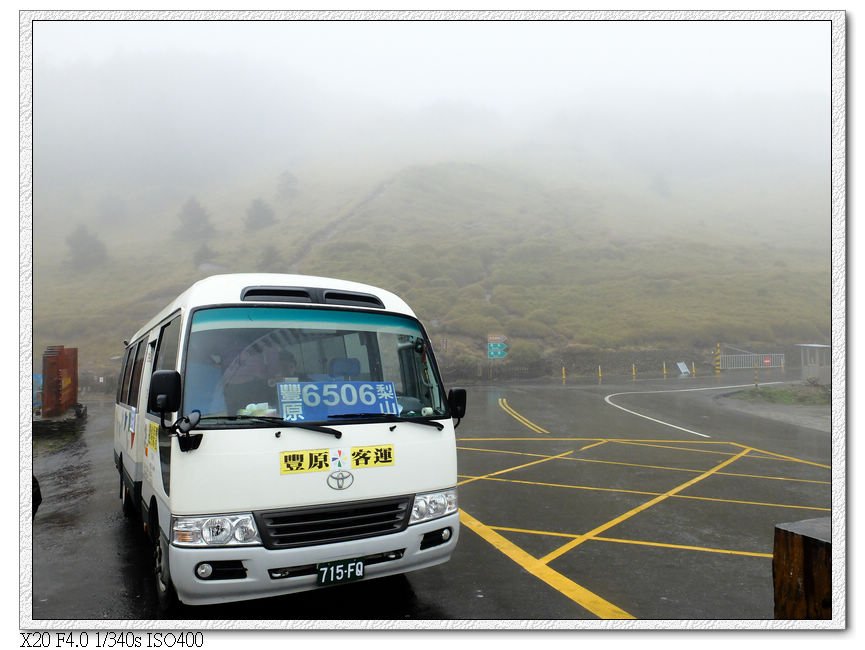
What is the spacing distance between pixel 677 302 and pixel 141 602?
6838cm

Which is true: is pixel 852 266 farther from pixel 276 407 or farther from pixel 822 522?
pixel 276 407

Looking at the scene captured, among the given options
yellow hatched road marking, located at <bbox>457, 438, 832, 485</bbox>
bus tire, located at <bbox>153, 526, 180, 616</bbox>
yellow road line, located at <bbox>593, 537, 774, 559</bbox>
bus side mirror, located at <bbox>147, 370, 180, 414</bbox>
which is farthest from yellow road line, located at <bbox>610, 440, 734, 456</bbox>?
bus side mirror, located at <bbox>147, 370, 180, 414</bbox>

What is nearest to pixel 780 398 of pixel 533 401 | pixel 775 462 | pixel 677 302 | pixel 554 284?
pixel 533 401

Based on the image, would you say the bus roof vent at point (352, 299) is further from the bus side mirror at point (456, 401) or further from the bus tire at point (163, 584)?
the bus tire at point (163, 584)

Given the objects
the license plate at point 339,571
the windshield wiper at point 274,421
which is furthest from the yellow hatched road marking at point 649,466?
the windshield wiper at point 274,421

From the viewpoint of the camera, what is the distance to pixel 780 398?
22.4 m

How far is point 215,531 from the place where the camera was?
373 centimetres

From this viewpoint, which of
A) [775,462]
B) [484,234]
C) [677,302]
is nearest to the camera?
[775,462]

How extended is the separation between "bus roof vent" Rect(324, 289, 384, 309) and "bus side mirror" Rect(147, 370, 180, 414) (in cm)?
134

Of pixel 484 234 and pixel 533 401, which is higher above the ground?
pixel 484 234

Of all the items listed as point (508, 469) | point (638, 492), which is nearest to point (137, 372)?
point (508, 469)

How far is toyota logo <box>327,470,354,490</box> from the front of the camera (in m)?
3.97

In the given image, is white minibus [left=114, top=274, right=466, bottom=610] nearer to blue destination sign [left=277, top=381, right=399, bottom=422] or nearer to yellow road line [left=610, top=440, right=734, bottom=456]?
blue destination sign [left=277, top=381, right=399, bottom=422]

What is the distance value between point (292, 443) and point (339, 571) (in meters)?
0.88
